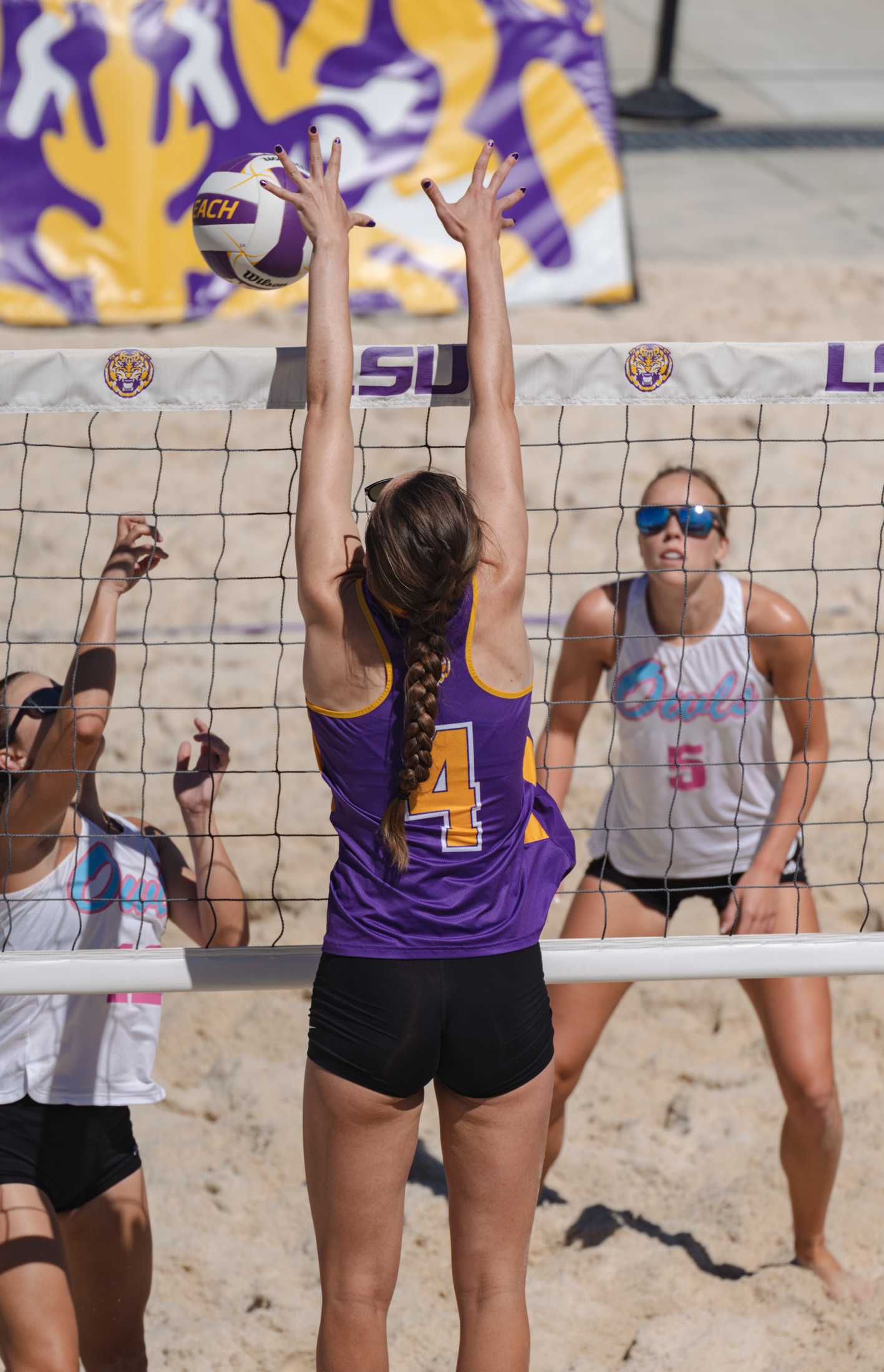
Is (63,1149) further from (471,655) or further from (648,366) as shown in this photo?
(648,366)

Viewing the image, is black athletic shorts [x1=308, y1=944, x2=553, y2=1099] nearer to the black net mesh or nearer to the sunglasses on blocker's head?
the sunglasses on blocker's head

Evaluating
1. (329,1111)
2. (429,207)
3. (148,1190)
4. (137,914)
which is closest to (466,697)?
(329,1111)

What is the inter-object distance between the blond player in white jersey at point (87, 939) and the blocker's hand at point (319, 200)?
600 mm

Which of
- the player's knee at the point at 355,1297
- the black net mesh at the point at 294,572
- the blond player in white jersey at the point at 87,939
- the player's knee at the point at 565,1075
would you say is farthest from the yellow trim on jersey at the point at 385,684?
the black net mesh at the point at 294,572

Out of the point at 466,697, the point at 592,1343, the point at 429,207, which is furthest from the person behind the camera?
the point at 429,207

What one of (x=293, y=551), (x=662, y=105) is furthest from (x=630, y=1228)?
(x=662, y=105)

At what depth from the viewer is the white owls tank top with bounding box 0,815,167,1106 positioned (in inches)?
99.3

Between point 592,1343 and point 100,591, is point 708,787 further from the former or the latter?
point 100,591

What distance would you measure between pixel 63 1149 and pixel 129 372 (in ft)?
4.47

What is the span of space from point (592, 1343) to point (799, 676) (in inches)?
57.0

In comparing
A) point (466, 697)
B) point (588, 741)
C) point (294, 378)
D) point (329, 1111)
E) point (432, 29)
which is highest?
point (432, 29)

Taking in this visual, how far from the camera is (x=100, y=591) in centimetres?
244

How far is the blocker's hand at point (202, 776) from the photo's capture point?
2477 mm

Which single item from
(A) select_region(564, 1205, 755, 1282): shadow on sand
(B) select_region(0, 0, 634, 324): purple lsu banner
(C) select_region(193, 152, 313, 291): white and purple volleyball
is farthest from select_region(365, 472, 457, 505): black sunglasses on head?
(B) select_region(0, 0, 634, 324): purple lsu banner
